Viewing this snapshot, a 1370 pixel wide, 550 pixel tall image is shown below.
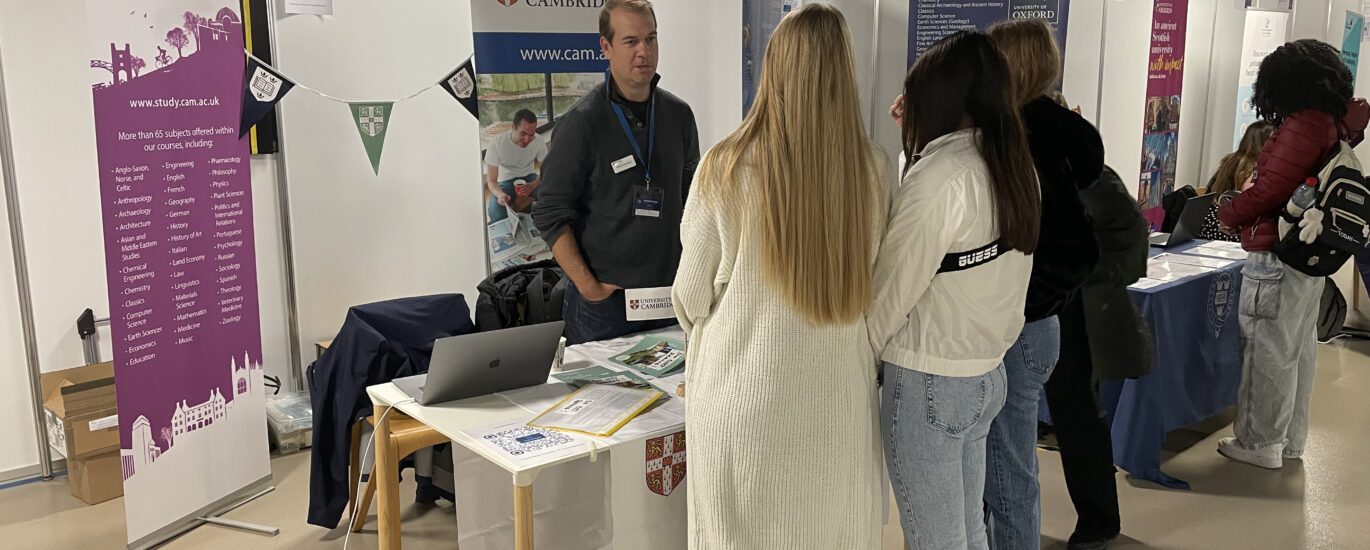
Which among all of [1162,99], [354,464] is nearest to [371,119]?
[354,464]

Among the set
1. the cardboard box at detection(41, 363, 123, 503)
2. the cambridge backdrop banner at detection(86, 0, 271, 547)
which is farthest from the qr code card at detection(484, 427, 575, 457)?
the cardboard box at detection(41, 363, 123, 503)

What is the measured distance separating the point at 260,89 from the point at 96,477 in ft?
5.12

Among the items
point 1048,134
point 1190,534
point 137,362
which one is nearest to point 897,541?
point 1190,534

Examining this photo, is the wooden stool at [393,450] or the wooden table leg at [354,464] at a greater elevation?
the wooden stool at [393,450]

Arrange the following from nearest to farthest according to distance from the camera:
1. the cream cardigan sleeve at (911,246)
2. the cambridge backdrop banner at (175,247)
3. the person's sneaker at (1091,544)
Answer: the cream cardigan sleeve at (911,246)
the cambridge backdrop banner at (175,247)
the person's sneaker at (1091,544)

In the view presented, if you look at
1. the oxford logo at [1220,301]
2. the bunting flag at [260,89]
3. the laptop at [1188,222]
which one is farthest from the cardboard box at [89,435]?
the laptop at [1188,222]

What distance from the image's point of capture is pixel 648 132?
9.86ft

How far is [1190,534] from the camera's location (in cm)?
331

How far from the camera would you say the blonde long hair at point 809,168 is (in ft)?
5.98

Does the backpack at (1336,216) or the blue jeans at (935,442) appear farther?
the backpack at (1336,216)

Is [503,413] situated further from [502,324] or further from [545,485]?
[502,324]

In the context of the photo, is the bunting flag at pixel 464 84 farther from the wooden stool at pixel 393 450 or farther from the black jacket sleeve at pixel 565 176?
the wooden stool at pixel 393 450

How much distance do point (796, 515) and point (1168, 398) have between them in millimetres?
2480

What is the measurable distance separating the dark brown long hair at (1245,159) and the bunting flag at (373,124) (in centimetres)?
383
